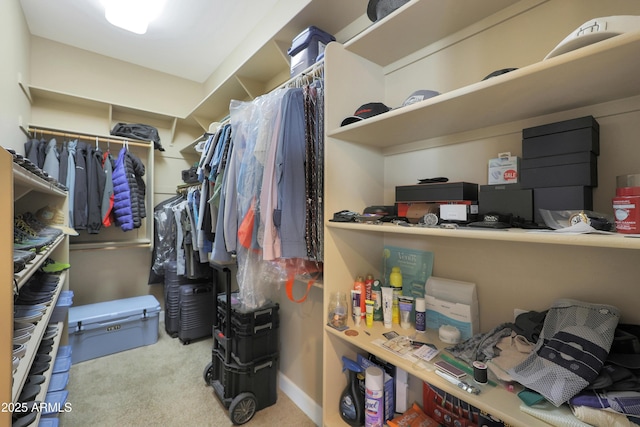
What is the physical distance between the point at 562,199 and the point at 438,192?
13.2 inches

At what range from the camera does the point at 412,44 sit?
1.19 meters

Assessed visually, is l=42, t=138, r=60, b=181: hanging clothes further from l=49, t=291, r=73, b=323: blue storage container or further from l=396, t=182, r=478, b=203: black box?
l=396, t=182, r=478, b=203: black box

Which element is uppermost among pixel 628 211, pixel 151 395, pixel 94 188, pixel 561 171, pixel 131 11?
pixel 131 11

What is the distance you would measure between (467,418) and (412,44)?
1.54m

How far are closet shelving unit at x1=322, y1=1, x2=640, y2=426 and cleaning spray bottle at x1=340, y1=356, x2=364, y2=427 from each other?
0.11 ft

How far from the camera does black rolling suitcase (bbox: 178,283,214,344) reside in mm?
2648

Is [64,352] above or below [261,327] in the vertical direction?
below

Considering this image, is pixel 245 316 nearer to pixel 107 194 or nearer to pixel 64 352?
pixel 64 352

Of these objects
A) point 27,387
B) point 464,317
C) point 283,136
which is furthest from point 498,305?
point 27,387

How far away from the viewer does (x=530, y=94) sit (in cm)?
77

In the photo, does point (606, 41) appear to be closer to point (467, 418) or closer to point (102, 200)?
point (467, 418)

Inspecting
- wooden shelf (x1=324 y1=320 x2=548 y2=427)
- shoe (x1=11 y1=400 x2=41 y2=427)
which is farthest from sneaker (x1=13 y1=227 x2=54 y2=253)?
wooden shelf (x1=324 y1=320 x2=548 y2=427)

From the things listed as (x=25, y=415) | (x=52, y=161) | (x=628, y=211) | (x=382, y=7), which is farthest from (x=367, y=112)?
(x=52, y=161)

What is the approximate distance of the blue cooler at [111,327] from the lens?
2352 millimetres
